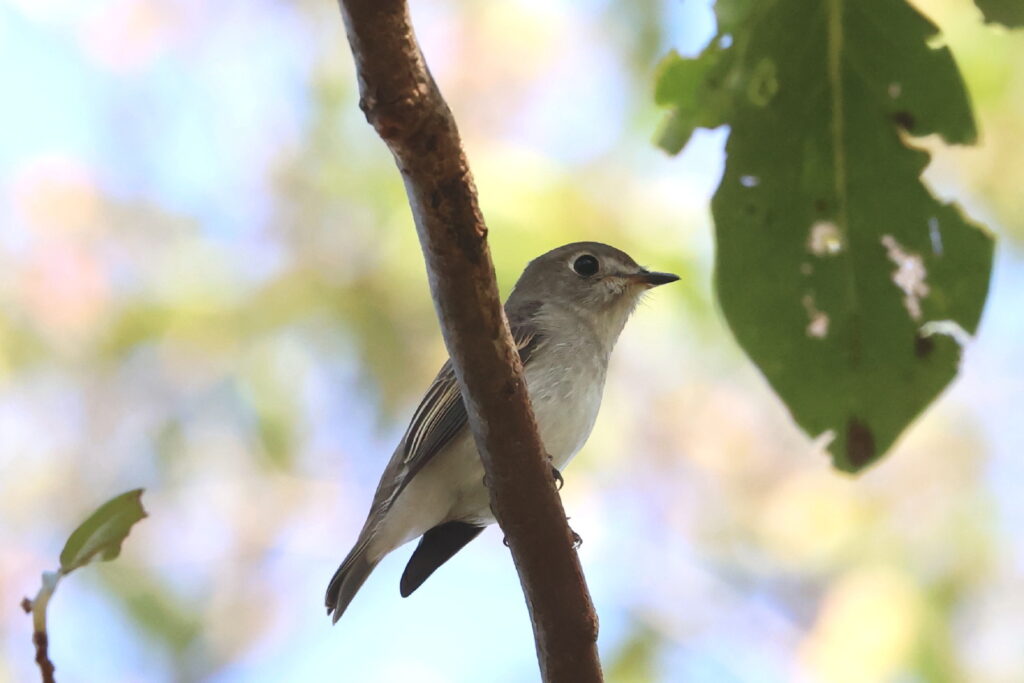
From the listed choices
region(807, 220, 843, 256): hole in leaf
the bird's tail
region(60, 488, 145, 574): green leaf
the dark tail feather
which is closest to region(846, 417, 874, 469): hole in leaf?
region(807, 220, 843, 256): hole in leaf

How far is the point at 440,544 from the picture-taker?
12.6 ft

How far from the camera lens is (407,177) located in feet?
5.87

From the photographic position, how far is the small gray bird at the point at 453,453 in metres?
3.69

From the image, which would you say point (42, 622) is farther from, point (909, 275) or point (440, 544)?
point (440, 544)

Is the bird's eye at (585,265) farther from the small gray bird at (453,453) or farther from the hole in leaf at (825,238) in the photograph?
the hole in leaf at (825,238)

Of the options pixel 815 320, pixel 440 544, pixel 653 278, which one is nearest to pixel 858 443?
pixel 815 320

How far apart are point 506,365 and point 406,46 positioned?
0.68 metres

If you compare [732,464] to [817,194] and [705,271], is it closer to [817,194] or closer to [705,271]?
[705,271]

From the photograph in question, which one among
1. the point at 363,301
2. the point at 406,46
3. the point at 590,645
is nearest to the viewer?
the point at 406,46

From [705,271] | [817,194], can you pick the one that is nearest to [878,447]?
[817,194]

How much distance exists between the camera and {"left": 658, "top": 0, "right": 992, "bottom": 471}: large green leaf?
1.72 m

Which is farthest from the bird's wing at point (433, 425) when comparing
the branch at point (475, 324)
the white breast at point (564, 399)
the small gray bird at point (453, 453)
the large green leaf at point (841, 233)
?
the large green leaf at point (841, 233)

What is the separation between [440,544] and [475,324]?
1.97 meters

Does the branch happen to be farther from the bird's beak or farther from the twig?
the bird's beak
